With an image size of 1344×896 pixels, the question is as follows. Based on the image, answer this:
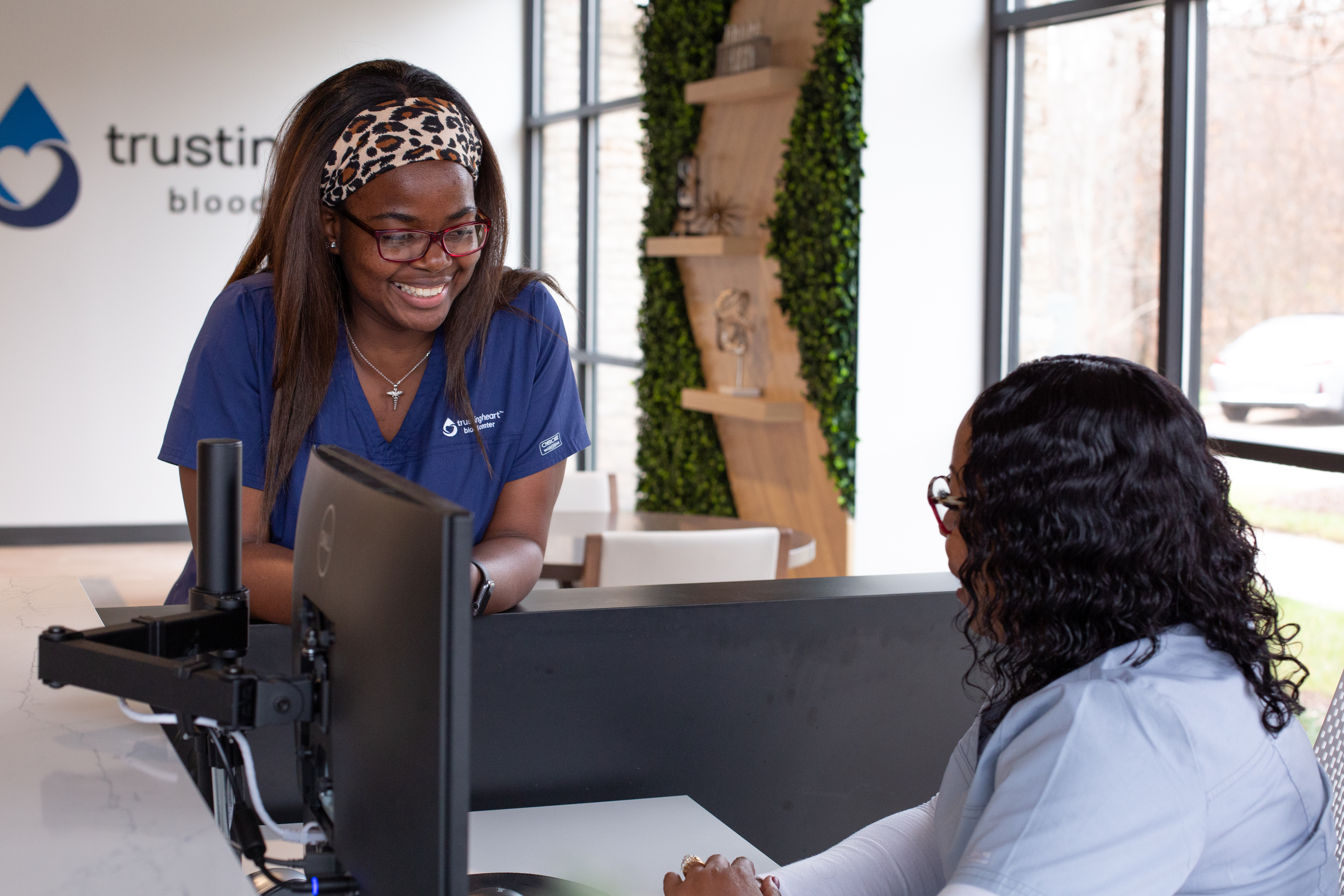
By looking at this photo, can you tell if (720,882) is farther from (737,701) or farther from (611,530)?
(611,530)

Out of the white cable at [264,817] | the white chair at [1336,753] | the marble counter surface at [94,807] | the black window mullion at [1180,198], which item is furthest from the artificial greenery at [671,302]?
the white cable at [264,817]

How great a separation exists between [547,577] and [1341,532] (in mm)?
2039

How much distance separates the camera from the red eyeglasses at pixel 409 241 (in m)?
1.57

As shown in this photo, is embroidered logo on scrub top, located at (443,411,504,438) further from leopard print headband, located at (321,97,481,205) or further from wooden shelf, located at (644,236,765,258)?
wooden shelf, located at (644,236,765,258)

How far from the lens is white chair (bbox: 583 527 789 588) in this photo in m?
3.20

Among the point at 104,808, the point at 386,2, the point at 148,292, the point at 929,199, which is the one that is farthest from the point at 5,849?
the point at 386,2

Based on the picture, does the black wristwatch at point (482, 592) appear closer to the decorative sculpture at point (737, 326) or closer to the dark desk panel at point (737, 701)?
the dark desk panel at point (737, 701)

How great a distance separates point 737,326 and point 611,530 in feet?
5.24

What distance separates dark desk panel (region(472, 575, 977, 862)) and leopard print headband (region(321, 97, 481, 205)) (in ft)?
1.87

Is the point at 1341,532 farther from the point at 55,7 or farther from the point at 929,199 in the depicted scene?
the point at 55,7

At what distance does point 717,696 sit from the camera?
1765 millimetres

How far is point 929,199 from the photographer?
179 inches

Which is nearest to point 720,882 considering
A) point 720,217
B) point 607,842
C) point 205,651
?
point 607,842

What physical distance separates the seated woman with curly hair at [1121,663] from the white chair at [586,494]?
3.32 metres
